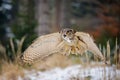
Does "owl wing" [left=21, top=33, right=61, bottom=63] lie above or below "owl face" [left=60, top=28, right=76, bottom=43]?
below

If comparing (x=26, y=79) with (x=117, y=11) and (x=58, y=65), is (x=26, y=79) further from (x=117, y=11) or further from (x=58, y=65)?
(x=117, y=11)

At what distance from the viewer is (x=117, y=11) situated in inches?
557

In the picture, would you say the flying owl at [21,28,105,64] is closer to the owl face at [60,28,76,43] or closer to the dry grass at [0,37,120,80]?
the owl face at [60,28,76,43]

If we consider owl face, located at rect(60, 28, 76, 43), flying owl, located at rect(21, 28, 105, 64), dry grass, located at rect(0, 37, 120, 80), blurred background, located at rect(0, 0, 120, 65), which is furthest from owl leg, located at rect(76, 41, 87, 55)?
blurred background, located at rect(0, 0, 120, 65)

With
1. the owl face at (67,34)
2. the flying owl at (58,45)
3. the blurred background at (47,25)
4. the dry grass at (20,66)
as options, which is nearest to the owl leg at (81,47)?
the flying owl at (58,45)

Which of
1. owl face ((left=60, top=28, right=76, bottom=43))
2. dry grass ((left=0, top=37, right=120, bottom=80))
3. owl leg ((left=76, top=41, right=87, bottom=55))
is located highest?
owl face ((left=60, top=28, right=76, bottom=43))

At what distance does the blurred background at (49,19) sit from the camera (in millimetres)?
9414

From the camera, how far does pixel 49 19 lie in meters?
14.1

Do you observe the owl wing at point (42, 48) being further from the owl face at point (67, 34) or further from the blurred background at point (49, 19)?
the blurred background at point (49, 19)

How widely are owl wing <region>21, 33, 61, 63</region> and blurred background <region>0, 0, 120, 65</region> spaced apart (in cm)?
388

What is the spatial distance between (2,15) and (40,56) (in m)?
10.3

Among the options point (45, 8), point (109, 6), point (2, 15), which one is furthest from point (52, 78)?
point (109, 6)

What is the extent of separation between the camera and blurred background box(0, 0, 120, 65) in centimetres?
941

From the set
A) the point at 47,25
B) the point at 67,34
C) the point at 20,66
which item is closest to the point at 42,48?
the point at 67,34
